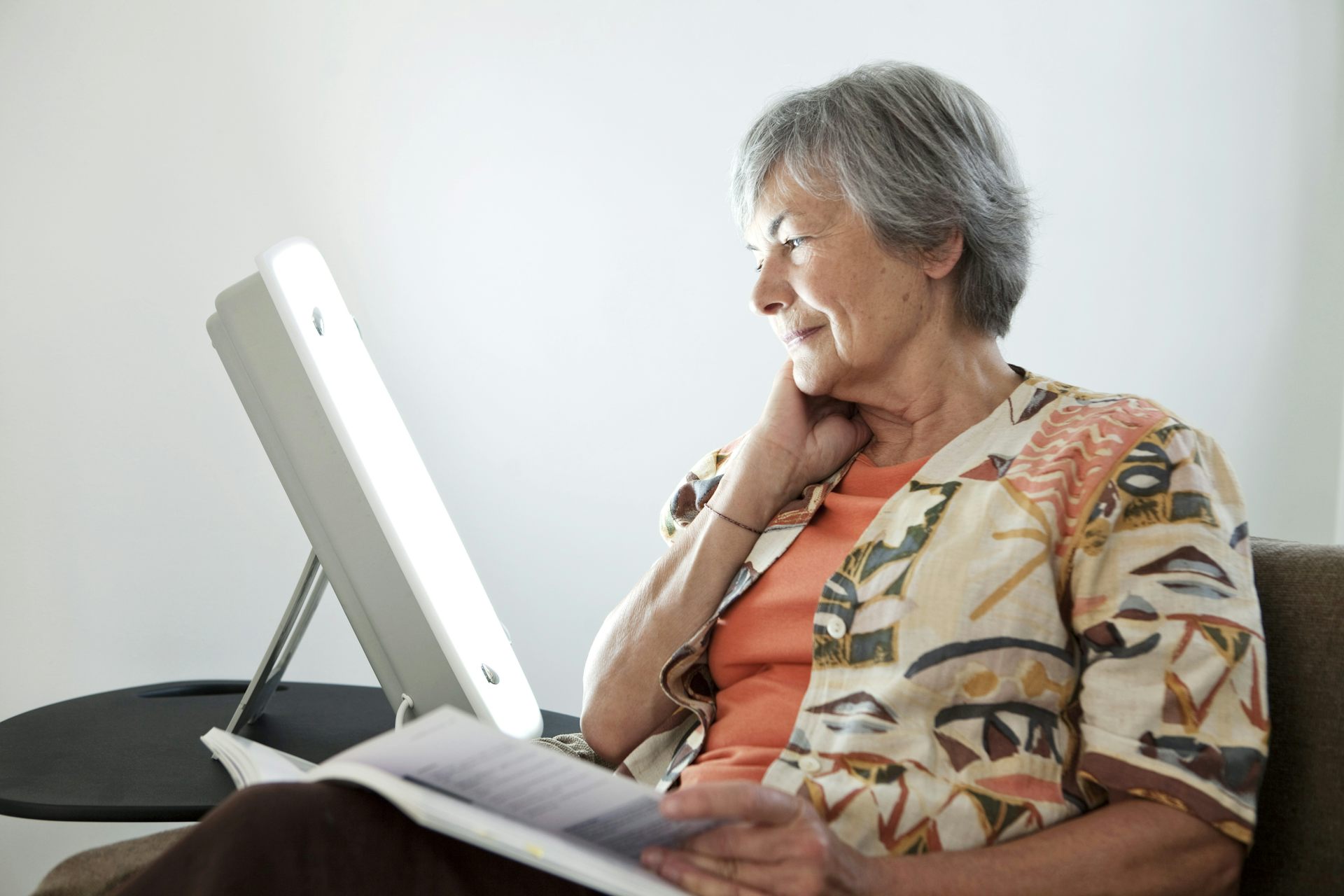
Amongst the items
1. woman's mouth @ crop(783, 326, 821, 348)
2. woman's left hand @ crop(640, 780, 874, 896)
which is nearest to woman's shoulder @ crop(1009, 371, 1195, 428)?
woman's mouth @ crop(783, 326, 821, 348)

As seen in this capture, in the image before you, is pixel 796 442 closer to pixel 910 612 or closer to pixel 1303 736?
pixel 910 612

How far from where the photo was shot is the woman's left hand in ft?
2.58

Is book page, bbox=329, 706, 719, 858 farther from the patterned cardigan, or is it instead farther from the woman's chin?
the woman's chin

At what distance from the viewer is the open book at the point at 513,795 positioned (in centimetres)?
68

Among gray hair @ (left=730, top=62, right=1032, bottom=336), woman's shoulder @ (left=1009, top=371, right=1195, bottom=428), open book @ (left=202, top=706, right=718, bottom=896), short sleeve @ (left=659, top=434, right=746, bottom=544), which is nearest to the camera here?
open book @ (left=202, top=706, right=718, bottom=896)

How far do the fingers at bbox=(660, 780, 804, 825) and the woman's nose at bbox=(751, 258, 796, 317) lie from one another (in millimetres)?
670

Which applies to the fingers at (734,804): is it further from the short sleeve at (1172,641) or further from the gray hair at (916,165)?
the gray hair at (916,165)

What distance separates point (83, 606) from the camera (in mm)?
2129

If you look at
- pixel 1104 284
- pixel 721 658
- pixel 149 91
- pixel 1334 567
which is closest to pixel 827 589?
pixel 721 658

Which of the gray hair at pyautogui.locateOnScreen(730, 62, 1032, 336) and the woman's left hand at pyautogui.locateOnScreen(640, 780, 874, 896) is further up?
the gray hair at pyautogui.locateOnScreen(730, 62, 1032, 336)

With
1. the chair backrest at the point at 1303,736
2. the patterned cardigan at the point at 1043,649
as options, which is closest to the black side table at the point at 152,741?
the patterned cardigan at the point at 1043,649

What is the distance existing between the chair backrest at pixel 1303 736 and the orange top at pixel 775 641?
40 centimetres

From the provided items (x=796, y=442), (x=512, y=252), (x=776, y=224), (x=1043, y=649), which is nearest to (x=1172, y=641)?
(x=1043, y=649)

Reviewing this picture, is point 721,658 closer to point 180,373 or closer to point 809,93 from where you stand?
point 809,93
